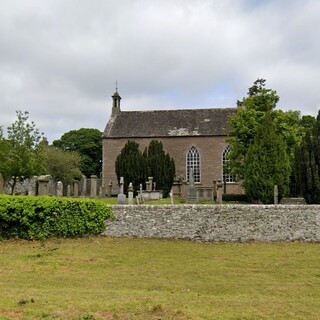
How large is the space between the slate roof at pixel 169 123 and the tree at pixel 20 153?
57.6 feet

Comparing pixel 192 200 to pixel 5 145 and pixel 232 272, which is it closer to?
pixel 5 145

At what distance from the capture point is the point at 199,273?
948 cm

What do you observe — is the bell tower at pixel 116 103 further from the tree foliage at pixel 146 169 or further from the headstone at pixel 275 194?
the headstone at pixel 275 194

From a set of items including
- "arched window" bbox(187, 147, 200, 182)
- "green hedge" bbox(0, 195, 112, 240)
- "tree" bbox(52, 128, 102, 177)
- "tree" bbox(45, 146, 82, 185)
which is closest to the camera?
"green hedge" bbox(0, 195, 112, 240)

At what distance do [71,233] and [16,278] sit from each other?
18.2 feet

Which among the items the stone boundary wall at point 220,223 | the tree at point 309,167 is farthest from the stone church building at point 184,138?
the stone boundary wall at point 220,223

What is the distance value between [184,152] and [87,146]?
23343 millimetres

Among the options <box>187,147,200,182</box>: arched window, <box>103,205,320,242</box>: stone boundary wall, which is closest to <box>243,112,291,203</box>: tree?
<box>103,205,320,242</box>: stone boundary wall

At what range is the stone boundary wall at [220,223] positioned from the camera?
14273mm

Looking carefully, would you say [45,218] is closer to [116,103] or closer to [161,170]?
[161,170]

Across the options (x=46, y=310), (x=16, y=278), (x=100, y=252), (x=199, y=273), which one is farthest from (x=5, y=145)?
(x=46, y=310)

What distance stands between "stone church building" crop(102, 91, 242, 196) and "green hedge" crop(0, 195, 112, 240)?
22.4 metres

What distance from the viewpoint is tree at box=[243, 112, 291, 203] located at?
65.4 ft

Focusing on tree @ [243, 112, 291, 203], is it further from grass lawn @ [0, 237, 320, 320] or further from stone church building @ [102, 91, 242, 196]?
stone church building @ [102, 91, 242, 196]
